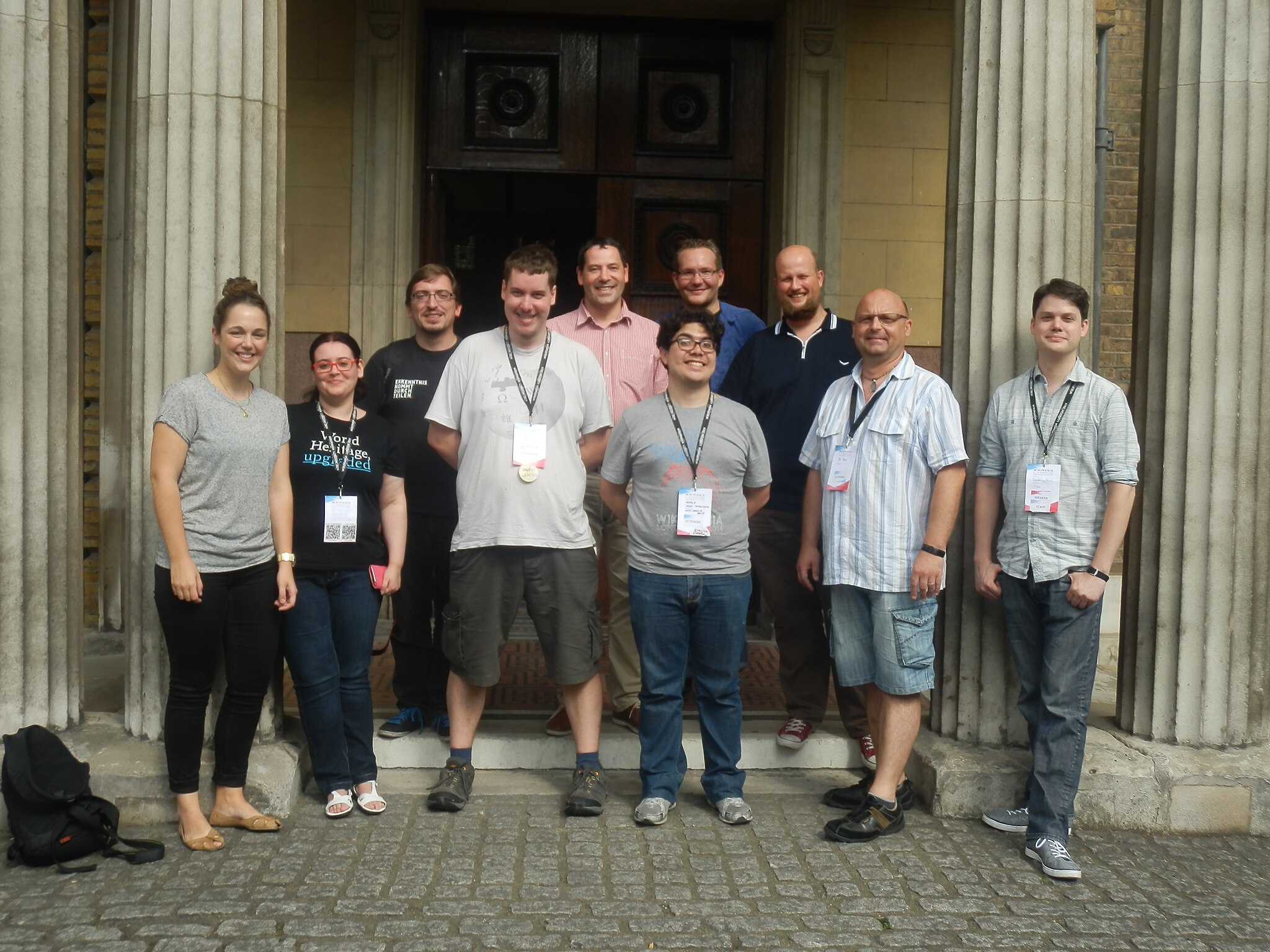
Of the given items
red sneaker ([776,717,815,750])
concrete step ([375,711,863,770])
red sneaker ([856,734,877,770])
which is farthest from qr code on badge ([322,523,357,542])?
red sneaker ([856,734,877,770])

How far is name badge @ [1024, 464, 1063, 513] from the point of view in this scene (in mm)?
4367

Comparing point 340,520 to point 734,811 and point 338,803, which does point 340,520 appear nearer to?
point 338,803

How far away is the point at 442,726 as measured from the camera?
17.0ft

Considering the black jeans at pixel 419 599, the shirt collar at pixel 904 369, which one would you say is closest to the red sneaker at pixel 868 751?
the shirt collar at pixel 904 369

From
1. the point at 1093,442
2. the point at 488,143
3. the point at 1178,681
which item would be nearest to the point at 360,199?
the point at 488,143

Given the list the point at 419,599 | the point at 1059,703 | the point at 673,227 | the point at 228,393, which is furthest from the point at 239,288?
the point at 673,227

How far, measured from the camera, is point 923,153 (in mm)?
7840

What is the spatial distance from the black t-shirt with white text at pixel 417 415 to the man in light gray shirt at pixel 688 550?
87 centimetres

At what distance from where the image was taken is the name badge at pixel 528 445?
4527 mm

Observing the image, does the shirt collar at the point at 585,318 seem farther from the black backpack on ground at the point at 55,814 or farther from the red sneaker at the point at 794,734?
→ the black backpack on ground at the point at 55,814

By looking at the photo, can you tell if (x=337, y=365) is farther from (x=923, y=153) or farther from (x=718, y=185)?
(x=923, y=153)

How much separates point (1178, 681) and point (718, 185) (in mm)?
4515

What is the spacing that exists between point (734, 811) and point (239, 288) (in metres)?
2.69

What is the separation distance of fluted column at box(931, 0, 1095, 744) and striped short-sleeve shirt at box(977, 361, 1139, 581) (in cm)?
40
